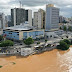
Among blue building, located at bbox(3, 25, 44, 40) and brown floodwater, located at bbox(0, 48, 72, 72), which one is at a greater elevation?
blue building, located at bbox(3, 25, 44, 40)

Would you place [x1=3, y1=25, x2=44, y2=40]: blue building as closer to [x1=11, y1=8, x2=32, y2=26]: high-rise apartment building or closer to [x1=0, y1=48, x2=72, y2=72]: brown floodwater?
[x1=0, y1=48, x2=72, y2=72]: brown floodwater

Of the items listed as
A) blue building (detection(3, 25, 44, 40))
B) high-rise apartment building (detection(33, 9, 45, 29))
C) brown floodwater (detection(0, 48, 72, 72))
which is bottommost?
brown floodwater (detection(0, 48, 72, 72))

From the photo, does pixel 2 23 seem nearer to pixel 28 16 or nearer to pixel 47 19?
pixel 28 16

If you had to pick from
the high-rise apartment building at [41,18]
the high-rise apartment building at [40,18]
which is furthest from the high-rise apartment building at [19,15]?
the high-rise apartment building at [41,18]

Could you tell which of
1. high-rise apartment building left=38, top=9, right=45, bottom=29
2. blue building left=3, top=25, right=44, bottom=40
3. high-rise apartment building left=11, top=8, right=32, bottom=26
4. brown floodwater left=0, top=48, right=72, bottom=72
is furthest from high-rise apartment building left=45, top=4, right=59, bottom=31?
brown floodwater left=0, top=48, right=72, bottom=72

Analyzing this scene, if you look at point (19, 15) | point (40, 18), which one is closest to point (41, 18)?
point (40, 18)

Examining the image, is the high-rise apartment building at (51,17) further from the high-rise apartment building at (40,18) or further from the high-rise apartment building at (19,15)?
the high-rise apartment building at (19,15)

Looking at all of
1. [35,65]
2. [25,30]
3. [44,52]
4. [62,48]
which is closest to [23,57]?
[35,65]

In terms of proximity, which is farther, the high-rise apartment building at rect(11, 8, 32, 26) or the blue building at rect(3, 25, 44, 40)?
the high-rise apartment building at rect(11, 8, 32, 26)
